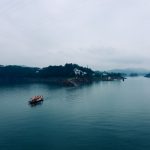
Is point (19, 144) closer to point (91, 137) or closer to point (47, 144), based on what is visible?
point (47, 144)

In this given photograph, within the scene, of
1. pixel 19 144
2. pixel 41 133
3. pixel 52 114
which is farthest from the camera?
pixel 52 114

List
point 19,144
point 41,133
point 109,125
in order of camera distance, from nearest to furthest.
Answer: point 19,144 < point 41,133 < point 109,125

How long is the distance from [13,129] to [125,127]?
26385 mm

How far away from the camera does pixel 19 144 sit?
169 ft

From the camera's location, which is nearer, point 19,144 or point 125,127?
point 19,144

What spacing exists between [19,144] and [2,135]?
7.48 metres

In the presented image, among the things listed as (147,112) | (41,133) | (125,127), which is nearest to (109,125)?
(125,127)

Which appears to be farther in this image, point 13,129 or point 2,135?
point 13,129

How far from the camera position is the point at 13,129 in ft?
203

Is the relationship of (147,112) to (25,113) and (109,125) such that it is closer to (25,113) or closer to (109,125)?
(109,125)

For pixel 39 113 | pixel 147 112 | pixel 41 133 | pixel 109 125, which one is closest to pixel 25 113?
pixel 39 113

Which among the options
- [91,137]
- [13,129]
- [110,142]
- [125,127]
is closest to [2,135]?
[13,129]

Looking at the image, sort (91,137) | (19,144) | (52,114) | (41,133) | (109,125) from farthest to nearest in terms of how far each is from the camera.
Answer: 1. (52,114)
2. (109,125)
3. (41,133)
4. (91,137)
5. (19,144)

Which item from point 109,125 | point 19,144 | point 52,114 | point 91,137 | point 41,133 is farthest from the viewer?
point 52,114
